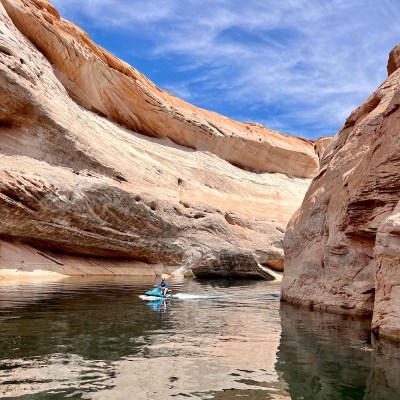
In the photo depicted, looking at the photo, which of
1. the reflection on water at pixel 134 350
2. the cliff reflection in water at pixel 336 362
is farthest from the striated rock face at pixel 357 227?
the reflection on water at pixel 134 350

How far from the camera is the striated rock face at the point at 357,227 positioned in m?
10.3

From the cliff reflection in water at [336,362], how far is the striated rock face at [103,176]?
18492mm

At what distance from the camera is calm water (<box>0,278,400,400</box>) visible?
6.69 m

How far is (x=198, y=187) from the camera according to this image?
40375 millimetres

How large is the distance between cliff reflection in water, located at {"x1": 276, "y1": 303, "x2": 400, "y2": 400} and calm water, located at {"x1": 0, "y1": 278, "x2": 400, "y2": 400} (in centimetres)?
2

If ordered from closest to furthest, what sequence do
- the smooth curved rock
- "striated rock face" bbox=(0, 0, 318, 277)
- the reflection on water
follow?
the reflection on water, "striated rock face" bbox=(0, 0, 318, 277), the smooth curved rock

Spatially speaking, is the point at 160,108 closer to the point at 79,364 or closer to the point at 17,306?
the point at 17,306

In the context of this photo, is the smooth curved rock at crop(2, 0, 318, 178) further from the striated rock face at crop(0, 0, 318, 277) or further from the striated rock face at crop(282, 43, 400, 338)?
the striated rock face at crop(282, 43, 400, 338)

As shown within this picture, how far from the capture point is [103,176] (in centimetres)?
3173

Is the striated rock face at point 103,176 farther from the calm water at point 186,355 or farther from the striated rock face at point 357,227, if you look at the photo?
the striated rock face at point 357,227

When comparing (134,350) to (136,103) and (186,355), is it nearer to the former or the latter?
(186,355)

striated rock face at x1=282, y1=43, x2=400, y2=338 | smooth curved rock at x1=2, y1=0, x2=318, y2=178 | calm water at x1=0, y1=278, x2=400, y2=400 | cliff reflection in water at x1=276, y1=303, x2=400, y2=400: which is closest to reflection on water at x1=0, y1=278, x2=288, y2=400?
calm water at x1=0, y1=278, x2=400, y2=400

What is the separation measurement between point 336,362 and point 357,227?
19.0 feet

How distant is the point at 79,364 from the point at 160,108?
38.7 m
